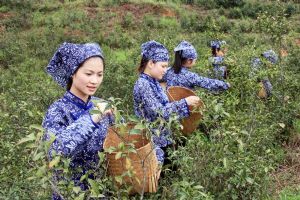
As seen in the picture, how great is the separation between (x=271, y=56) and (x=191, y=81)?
3.60ft

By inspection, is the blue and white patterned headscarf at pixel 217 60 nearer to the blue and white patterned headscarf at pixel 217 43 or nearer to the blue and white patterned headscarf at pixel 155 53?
the blue and white patterned headscarf at pixel 217 43

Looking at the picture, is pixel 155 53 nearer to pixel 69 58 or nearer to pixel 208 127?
pixel 208 127

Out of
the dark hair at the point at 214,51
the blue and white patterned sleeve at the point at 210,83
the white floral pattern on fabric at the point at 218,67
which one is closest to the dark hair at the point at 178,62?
the blue and white patterned sleeve at the point at 210,83

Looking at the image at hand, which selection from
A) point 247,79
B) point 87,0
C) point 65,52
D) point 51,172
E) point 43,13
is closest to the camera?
point 51,172

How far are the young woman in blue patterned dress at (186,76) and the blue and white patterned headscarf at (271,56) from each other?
86cm

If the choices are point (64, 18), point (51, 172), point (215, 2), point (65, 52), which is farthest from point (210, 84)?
point (215, 2)

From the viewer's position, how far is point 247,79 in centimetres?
432

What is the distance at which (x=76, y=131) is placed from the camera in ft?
7.30

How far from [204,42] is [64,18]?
6.58 metres

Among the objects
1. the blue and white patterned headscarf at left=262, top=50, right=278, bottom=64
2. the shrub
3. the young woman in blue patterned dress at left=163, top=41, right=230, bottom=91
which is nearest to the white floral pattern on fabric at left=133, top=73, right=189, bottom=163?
the young woman in blue patterned dress at left=163, top=41, right=230, bottom=91

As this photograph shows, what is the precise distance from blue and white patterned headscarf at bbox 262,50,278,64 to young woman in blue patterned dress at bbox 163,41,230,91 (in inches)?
33.9

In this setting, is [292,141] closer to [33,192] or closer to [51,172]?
[33,192]

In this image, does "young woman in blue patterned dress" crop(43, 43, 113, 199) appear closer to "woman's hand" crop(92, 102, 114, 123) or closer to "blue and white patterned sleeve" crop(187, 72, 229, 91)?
"woman's hand" crop(92, 102, 114, 123)

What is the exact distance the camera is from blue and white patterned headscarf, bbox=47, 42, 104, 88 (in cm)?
248
